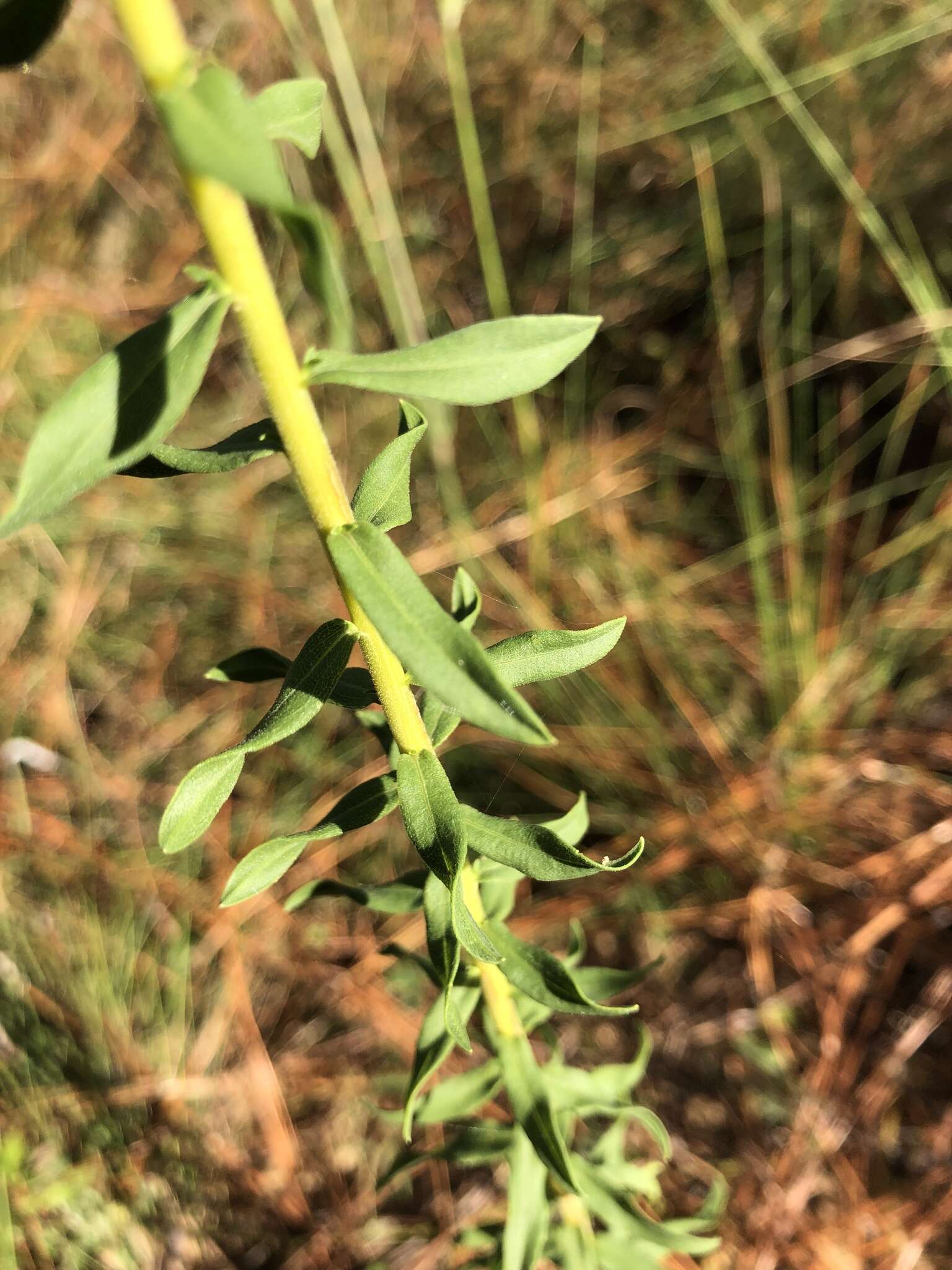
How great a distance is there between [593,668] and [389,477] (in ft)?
3.36

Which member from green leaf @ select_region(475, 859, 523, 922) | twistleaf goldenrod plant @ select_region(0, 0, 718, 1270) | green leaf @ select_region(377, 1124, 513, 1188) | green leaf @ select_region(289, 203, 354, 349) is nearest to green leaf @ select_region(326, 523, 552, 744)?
twistleaf goldenrod plant @ select_region(0, 0, 718, 1270)

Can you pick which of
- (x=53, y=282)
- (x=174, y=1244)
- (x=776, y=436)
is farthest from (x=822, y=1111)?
(x=53, y=282)

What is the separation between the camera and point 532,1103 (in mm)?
656

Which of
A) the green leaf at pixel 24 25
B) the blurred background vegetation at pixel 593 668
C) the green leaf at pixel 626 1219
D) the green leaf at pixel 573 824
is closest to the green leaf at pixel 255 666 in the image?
the green leaf at pixel 573 824

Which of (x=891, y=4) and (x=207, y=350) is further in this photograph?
(x=891, y=4)

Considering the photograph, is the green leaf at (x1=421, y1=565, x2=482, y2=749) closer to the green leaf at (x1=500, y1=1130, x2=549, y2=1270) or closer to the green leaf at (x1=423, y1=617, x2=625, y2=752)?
the green leaf at (x1=423, y1=617, x2=625, y2=752)

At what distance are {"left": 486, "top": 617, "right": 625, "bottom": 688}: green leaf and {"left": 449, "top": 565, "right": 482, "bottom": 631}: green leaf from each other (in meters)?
0.06

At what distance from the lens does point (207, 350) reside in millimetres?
385

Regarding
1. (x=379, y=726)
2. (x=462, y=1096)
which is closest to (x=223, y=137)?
(x=379, y=726)

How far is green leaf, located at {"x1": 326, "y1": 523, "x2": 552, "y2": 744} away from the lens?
35 centimetres

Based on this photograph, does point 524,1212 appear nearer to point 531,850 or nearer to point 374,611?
point 531,850

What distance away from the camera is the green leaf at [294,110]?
1.35ft

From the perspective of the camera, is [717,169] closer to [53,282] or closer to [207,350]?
[53,282]

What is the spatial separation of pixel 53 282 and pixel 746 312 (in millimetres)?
1475
